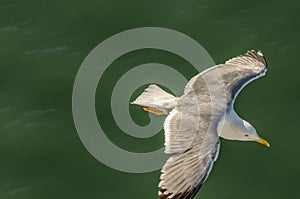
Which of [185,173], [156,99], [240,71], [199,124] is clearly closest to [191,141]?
[199,124]

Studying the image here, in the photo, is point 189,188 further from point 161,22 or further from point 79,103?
point 161,22

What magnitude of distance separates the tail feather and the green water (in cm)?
75

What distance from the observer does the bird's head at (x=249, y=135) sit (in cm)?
1084

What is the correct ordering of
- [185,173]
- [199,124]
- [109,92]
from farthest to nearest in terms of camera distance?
1. [109,92]
2. [199,124]
3. [185,173]

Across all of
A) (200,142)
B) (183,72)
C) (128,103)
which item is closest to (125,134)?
(128,103)

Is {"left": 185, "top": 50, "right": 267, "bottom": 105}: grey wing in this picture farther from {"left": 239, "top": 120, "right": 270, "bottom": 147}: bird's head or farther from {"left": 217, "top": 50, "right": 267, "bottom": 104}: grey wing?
{"left": 239, "top": 120, "right": 270, "bottom": 147}: bird's head

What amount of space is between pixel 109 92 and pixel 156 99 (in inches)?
66.3

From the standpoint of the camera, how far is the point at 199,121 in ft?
32.3

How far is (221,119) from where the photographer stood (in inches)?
397

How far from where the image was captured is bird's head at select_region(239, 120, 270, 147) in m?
10.8

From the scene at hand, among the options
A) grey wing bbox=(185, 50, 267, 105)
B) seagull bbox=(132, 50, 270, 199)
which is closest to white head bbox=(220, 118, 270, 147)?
seagull bbox=(132, 50, 270, 199)

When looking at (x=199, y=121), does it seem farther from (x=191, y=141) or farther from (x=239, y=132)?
(x=239, y=132)

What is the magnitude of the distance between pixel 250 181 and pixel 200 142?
2.15 metres

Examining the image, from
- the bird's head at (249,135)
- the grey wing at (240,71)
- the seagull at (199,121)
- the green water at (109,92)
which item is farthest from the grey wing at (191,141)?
the green water at (109,92)
